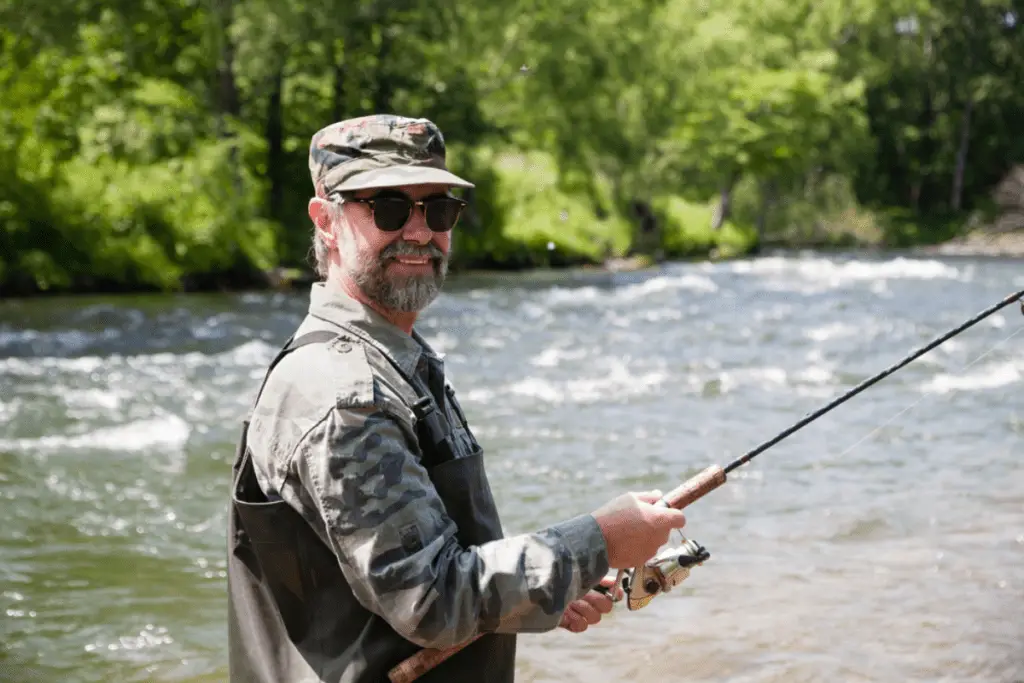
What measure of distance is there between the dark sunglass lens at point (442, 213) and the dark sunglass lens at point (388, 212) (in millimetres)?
54

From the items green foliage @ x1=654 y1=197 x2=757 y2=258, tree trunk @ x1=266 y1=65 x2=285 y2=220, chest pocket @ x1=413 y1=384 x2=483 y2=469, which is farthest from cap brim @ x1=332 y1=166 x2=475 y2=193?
green foliage @ x1=654 y1=197 x2=757 y2=258

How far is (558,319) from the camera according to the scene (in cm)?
1600

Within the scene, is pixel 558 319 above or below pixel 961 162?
above

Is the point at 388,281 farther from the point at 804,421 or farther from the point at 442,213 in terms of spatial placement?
the point at 804,421

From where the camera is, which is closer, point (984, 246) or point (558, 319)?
point (558, 319)

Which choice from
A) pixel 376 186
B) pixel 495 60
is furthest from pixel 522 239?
pixel 376 186

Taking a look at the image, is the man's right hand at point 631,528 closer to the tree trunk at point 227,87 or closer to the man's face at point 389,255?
the man's face at point 389,255

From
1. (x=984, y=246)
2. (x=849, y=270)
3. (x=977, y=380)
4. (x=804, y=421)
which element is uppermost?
(x=804, y=421)

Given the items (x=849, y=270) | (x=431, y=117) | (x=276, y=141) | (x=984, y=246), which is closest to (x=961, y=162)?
(x=984, y=246)

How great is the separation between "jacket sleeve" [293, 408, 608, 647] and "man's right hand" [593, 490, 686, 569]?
0.08 m

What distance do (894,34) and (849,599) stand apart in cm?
4900

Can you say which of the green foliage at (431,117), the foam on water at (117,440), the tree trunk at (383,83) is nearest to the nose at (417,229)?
the foam on water at (117,440)

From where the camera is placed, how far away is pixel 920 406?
948 centimetres

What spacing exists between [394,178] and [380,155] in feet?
0.18
